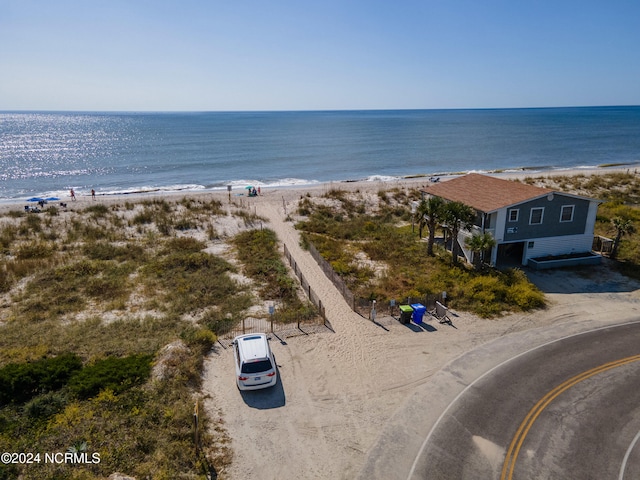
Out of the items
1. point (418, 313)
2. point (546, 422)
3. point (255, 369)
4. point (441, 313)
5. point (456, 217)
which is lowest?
point (546, 422)

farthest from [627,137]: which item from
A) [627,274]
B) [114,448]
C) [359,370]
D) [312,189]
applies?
[114,448]

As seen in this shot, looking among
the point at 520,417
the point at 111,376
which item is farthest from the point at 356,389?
the point at 111,376

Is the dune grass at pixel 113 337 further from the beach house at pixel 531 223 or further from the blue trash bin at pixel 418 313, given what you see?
the beach house at pixel 531 223

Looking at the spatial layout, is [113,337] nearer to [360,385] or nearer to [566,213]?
[360,385]

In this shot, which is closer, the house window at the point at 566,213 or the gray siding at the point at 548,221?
the gray siding at the point at 548,221

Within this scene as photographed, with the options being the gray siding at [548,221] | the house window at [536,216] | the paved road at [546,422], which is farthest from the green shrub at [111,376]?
the house window at [536,216]
